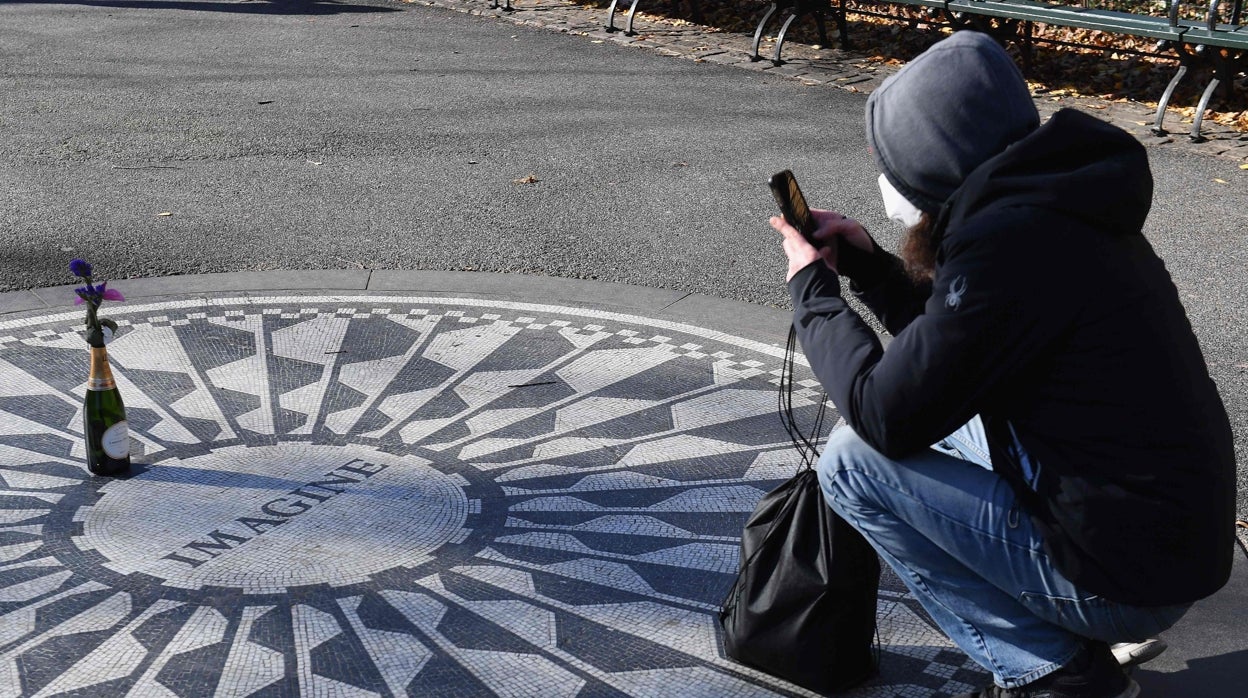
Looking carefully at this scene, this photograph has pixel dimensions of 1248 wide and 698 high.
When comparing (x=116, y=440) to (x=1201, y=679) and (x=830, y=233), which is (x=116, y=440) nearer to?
(x=830, y=233)

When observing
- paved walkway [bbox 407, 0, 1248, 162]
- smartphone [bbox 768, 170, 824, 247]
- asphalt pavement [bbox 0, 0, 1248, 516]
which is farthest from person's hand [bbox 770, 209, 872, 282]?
paved walkway [bbox 407, 0, 1248, 162]

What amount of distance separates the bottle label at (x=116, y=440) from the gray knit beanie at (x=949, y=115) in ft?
8.25

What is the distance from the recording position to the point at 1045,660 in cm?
275

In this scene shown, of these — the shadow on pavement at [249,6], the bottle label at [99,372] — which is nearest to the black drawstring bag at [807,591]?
the bottle label at [99,372]

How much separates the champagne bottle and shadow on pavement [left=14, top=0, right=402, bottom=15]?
10159mm

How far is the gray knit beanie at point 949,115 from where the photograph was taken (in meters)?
2.56

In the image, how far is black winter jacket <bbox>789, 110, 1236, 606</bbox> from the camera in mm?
2439

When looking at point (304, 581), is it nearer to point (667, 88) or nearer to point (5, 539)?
point (5, 539)

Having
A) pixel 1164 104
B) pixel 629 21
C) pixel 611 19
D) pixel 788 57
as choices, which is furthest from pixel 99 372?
pixel 611 19

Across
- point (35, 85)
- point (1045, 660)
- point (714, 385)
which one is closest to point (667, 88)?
point (35, 85)

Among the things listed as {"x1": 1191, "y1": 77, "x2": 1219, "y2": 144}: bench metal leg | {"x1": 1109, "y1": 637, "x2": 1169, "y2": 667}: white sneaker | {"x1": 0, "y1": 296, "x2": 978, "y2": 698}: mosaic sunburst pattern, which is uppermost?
{"x1": 1191, "y1": 77, "x2": 1219, "y2": 144}: bench metal leg

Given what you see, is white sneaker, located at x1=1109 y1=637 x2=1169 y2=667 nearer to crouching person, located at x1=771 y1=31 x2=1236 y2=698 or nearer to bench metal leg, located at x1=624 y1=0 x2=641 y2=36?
crouching person, located at x1=771 y1=31 x2=1236 y2=698

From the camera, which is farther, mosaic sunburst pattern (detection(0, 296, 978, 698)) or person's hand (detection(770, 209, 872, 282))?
mosaic sunburst pattern (detection(0, 296, 978, 698))

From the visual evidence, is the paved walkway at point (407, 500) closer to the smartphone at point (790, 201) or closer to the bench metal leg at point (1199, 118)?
the smartphone at point (790, 201)
